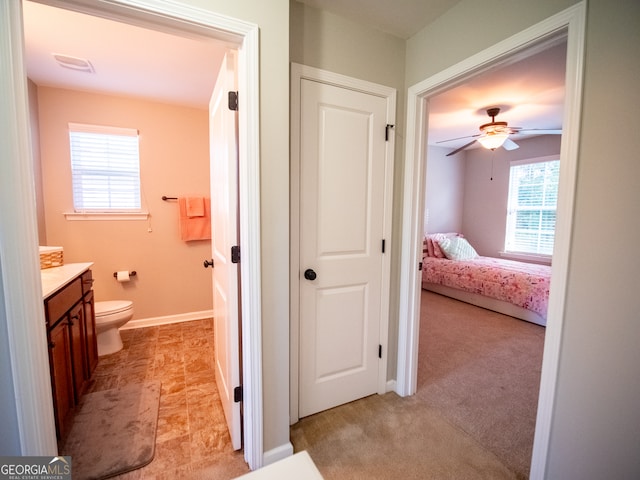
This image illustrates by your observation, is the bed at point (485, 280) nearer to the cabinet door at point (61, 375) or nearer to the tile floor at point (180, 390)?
the tile floor at point (180, 390)

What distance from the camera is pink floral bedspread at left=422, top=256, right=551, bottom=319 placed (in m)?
3.29

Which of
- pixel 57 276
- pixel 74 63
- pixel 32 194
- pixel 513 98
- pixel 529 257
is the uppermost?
pixel 513 98

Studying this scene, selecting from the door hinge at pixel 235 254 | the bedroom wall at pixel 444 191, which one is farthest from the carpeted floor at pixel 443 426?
the bedroom wall at pixel 444 191

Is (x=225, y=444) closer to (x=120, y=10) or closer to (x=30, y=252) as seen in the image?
(x=30, y=252)

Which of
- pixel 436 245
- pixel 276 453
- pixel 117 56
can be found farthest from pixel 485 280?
pixel 117 56

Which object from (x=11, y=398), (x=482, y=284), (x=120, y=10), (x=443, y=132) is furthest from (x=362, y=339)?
(x=443, y=132)

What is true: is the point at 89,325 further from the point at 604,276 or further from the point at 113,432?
the point at 604,276

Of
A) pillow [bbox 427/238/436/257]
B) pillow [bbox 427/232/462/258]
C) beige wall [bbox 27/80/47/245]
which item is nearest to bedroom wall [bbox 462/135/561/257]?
pillow [bbox 427/232/462/258]

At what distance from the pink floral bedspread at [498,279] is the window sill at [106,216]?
162 inches

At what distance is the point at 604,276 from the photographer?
1.04 m

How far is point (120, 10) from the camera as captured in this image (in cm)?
106

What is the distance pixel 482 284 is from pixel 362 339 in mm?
2730

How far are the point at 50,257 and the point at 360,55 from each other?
2.52 metres

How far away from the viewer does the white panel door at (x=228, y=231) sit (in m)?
1.39
